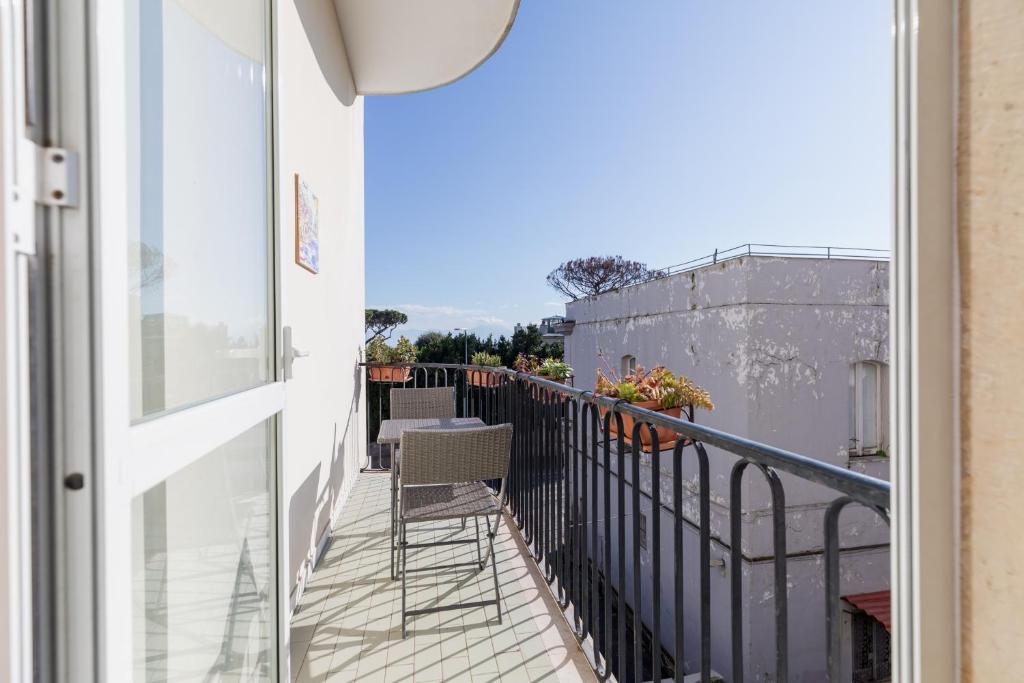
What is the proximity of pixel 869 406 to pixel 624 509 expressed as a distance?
25.8 ft

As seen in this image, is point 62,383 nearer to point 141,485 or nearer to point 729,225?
point 141,485

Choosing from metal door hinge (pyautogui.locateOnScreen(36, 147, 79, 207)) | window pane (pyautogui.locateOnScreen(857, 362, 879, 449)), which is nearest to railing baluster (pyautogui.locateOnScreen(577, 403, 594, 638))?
metal door hinge (pyautogui.locateOnScreen(36, 147, 79, 207))

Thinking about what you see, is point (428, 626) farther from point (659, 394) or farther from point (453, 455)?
point (659, 394)

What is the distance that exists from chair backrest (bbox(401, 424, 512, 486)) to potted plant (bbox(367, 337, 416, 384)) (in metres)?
2.60

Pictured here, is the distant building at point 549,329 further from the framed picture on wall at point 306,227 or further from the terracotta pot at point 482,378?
the framed picture on wall at point 306,227

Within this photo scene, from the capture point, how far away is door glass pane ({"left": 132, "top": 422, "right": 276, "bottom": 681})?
78cm

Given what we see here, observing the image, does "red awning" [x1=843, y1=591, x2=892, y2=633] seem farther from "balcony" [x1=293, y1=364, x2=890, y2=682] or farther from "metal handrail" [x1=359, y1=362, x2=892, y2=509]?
"metal handrail" [x1=359, y1=362, x2=892, y2=509]

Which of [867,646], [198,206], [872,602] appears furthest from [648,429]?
[867,646]

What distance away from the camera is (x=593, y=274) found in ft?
70.7

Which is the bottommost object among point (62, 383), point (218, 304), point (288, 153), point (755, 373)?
point (755, 373)

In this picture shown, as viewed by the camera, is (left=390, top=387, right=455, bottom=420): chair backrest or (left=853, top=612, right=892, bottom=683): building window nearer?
(left=390, top=387, right=455, bottom=420): chair backrest

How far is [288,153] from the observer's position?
217 centimetres

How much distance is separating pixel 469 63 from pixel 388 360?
3092 millimetres

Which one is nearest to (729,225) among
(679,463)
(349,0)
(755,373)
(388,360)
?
(755,373)
